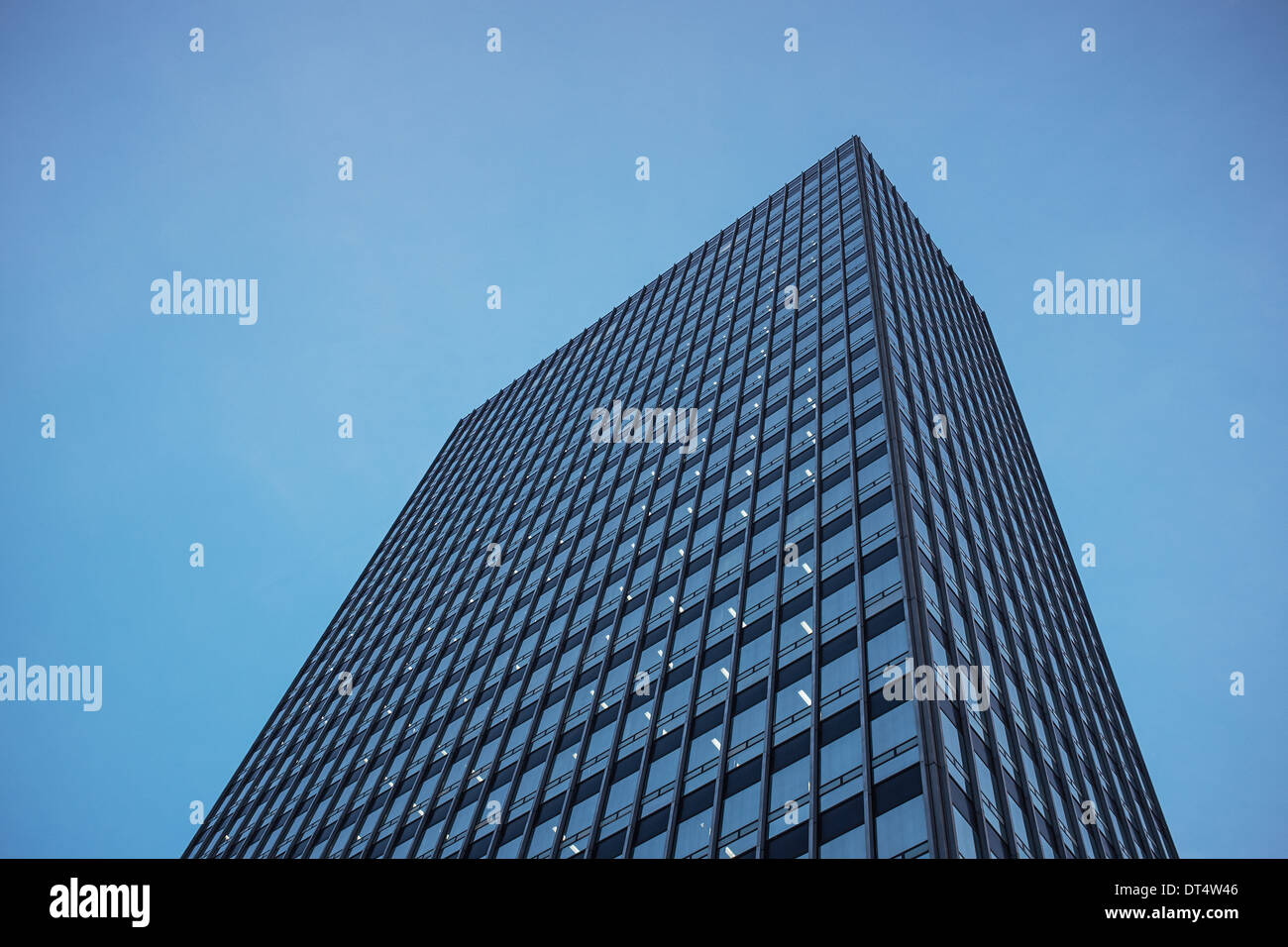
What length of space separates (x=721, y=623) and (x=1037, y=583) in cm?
2501

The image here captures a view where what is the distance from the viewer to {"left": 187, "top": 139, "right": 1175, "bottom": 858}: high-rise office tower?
112 ft

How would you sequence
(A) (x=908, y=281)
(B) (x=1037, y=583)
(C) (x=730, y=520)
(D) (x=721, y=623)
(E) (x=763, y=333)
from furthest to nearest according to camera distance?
(A) (x=908, y=281) < (E) (x=763, y=333) < (B) (x=1037, y=583) < (C) (x=730, y=520) < (D) (x=721, y=623)

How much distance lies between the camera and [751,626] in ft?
139

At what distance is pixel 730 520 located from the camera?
51219 mm

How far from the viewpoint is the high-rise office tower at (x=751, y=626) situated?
112ft

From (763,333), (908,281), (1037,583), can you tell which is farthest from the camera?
(908,281)

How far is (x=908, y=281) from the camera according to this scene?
242 ft

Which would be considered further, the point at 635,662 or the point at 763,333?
the point at 763,333
